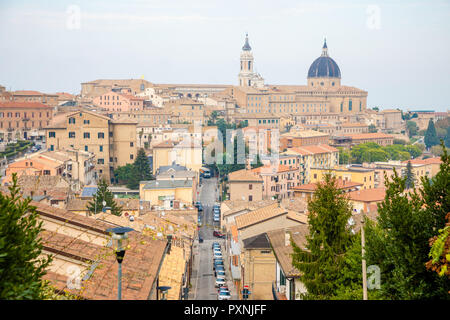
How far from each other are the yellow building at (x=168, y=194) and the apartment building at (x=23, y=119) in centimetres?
1614

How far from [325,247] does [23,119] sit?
32898mm

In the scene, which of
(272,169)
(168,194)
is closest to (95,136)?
(272,169)

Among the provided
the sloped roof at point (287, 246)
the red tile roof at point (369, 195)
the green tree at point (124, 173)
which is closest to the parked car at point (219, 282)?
the sloped roof at point (287, 246)

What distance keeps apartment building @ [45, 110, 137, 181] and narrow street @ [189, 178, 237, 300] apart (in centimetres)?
507

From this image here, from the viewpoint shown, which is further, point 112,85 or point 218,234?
point 112,85

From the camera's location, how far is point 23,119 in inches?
1415

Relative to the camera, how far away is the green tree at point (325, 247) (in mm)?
5434

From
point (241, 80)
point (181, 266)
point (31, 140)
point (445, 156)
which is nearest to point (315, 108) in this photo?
point (241, 80)

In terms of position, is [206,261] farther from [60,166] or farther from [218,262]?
[60,166]

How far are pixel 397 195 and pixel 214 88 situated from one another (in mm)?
53825

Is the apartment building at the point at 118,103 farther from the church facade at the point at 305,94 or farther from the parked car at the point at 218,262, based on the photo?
the parked car at the point at 218,262

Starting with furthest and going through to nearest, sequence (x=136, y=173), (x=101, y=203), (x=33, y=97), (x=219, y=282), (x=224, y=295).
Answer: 1. (x=33, y=97)
2. (x=136, y=173)
3. (x=101, y=203)
4. (x=219, y=282)
5. (x=224, y=295)

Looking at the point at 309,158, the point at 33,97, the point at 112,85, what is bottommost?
the point at 309,158
